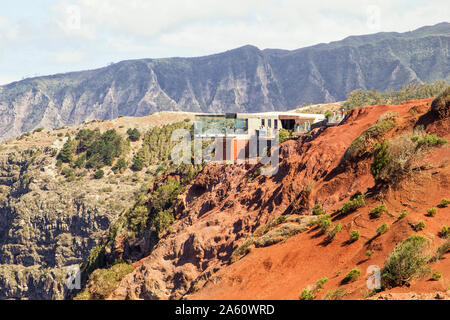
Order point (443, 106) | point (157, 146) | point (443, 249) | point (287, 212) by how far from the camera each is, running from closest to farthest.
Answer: point (443, 249) < point (443, 106) < point (287, 212) < point (157, 146)

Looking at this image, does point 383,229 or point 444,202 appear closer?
point 383,229

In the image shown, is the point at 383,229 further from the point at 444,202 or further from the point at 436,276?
the point at 436,276

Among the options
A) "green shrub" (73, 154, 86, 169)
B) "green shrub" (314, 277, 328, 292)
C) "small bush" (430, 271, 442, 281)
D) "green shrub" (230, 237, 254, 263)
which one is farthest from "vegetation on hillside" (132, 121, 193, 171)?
"small bush" (430, 271, 442, 281)

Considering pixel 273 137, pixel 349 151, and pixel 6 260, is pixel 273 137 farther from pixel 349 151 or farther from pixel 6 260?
pixel 6 260

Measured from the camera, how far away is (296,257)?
62.5 feet

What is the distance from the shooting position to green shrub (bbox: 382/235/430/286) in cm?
1298

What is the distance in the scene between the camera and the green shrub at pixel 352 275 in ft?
49.1

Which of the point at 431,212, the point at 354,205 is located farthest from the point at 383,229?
the point at 354,205

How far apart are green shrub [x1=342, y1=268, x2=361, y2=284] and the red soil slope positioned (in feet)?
0.64

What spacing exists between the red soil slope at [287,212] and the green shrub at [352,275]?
196 mm

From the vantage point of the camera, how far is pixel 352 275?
1499 cm

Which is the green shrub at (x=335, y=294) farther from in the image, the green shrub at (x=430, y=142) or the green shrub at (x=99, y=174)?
the green shrub at (x=99, y=174)

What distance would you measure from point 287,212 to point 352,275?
1036 cm

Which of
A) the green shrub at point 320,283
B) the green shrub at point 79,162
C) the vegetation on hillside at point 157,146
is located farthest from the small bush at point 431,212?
the green shrub at point 79,162
